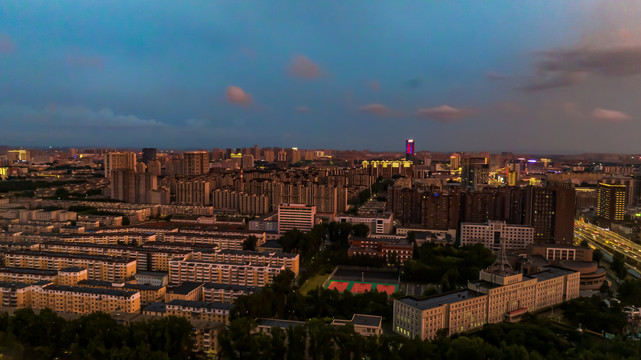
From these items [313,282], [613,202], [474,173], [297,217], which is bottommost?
[313,282]

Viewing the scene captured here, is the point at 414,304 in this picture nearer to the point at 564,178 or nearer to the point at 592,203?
the point at 592,203

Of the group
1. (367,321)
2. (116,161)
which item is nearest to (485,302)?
(367,321)

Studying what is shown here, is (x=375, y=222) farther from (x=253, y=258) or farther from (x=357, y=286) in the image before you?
(x=253, y=258)

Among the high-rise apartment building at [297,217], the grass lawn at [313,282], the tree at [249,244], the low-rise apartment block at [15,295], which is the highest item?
the high-rise apartment building at [297,217]

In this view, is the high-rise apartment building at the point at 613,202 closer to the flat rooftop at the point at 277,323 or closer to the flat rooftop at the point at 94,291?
the flat rooftop at the point at 277,323

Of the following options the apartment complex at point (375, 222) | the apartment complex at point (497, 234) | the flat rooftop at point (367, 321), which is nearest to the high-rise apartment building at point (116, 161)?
the apartment complex at point (375, 222)

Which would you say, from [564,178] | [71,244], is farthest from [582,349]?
[564,178]
